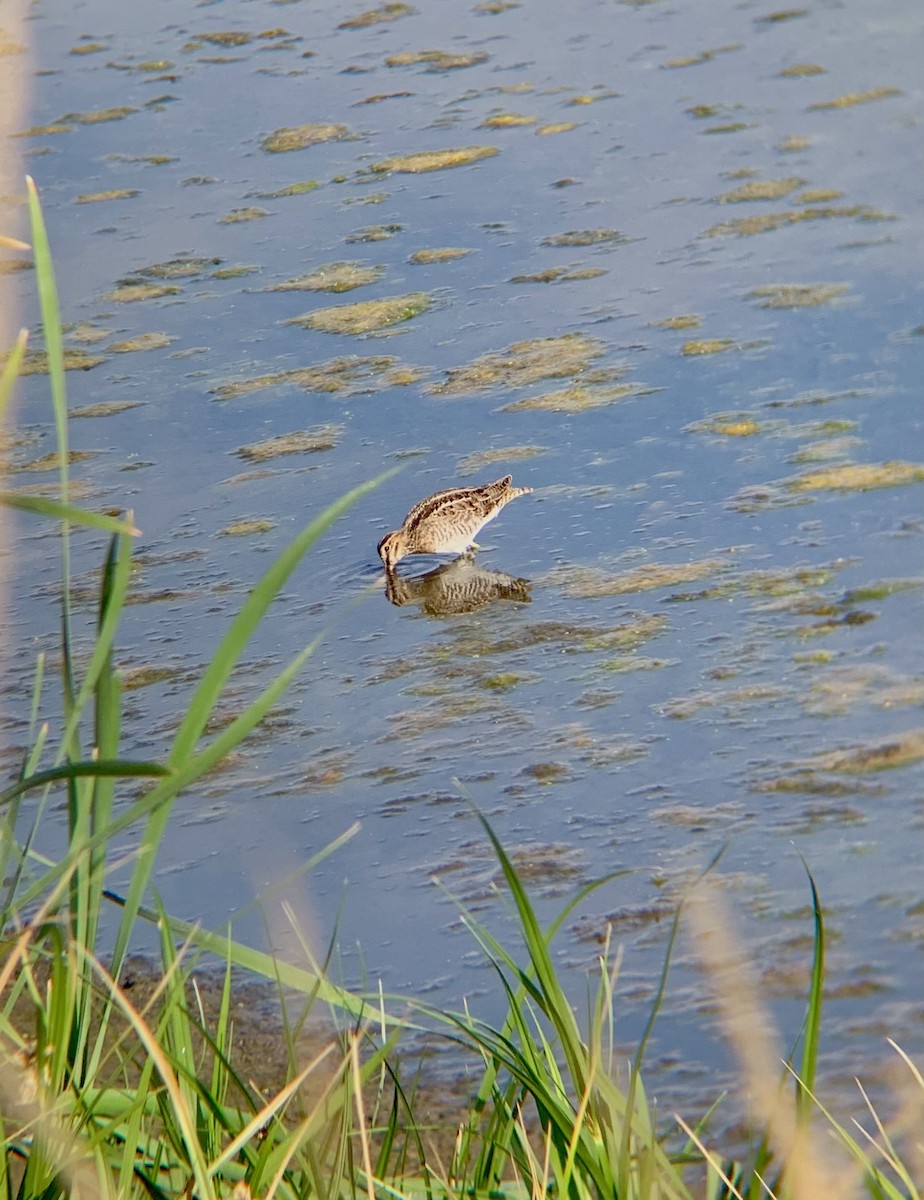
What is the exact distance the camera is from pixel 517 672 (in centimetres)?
489

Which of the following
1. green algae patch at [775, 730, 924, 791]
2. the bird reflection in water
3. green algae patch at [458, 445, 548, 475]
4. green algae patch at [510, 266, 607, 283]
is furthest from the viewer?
green algae patch at [510, 266, 607, 283]

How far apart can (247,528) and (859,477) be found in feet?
6.55

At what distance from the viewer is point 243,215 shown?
353 inches

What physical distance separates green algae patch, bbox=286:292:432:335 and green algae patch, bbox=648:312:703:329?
1.11 m

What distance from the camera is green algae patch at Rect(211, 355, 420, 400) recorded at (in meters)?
6.96

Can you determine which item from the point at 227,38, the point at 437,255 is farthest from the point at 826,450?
the point at 227,38

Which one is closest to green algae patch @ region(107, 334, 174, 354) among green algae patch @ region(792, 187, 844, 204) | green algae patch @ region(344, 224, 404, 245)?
green algae patch @ region(344, 224, 404, 245)

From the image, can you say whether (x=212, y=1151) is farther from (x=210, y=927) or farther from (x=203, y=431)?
(x=203, y=431)

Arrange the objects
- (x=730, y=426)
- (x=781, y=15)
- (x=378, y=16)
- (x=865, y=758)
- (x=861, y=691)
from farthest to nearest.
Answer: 1. (x=378, y=16)
2. (x=781, y=15)
3. (x=730, y=426)
4. (x=861, y=691)
5. (x=865, y=758)

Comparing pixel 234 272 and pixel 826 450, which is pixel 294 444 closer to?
pixel 826 450

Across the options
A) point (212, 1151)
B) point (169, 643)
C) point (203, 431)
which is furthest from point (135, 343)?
point (212, 1151)

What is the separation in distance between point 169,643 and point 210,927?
5.46ft

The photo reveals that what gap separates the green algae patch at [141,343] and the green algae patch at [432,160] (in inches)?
81.1

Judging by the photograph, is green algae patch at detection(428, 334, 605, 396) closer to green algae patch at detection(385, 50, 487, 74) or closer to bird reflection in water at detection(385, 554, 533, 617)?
bird reflection in water at detection(385, 554, 533, 617)
